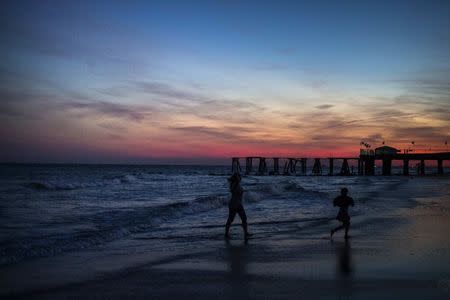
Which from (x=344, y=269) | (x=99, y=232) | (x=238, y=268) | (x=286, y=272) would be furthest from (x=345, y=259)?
(x=99, y=232)

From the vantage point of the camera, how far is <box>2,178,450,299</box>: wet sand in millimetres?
6293

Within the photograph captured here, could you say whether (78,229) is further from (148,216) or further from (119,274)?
(119,274)

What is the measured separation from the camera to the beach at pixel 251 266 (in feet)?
20.9

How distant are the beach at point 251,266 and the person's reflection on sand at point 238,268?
0.6 inches

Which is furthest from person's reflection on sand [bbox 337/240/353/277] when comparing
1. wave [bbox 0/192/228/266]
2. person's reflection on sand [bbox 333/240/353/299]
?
wave [bbox 0/192/228/266]

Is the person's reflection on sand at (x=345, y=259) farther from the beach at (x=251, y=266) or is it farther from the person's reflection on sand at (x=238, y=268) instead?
the person's reflection on sand at (x=238, y=268)

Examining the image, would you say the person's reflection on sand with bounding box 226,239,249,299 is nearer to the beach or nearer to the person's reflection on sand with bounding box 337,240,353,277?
the beach

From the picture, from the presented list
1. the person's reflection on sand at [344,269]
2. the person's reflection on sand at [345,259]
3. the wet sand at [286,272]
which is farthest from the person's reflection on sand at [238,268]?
the person's reflection on sand at [345,259]

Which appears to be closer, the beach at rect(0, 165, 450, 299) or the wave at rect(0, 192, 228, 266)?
the beach at rect(0, 165, 450, 299)

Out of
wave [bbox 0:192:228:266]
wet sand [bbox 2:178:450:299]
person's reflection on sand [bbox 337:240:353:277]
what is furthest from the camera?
wave [bbox 0:192:228:266]

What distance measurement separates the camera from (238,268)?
7.92 m

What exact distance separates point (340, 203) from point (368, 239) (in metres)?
1.10

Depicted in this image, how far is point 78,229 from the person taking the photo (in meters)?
13.5

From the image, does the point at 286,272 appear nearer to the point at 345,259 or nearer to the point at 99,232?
the point at 345,259
